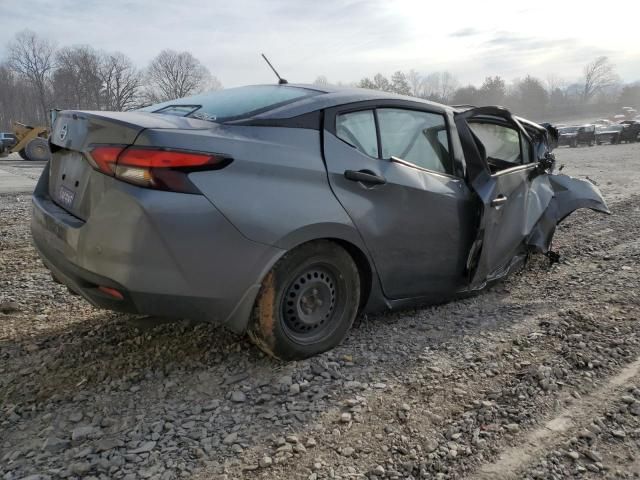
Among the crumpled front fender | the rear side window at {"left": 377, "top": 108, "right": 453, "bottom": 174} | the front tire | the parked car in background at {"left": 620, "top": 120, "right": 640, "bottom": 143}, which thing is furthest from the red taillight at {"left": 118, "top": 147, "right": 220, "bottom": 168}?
the parked car in background at {"left": 620, "top": 120, "right": 640, "bottom": 143}

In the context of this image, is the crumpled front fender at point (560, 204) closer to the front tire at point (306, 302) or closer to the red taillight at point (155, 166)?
the front tire at point (306, 302)

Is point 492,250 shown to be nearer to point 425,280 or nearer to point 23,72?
point 425,280

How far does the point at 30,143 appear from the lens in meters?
24.3

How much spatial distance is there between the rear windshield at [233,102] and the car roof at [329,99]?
0.06 metres

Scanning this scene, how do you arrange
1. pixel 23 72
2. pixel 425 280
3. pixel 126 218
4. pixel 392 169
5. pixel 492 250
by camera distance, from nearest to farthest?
pixel 126 218
pixel 392 169
pixel 425 280
pixel 492 250
pixel 23 72

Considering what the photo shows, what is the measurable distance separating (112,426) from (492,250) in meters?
2.87

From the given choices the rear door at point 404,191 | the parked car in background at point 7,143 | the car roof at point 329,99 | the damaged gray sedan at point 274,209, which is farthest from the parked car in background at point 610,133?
the car roof at point 329,99

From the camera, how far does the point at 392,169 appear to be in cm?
327

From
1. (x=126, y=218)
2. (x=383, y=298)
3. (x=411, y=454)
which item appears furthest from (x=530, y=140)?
(x=126, y=218)

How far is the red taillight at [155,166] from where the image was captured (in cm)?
243

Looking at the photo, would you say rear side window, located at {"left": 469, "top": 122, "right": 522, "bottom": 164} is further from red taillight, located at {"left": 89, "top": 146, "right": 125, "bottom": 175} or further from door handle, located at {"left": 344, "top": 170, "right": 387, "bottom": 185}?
red taillight, located at {"left": 89, "top": 146, "right": 125, "bottom": 175}

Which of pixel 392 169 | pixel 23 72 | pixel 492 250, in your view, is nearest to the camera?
pixel 392 169

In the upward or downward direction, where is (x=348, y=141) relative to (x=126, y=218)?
upward

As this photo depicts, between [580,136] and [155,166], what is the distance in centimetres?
3889
